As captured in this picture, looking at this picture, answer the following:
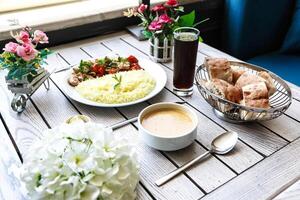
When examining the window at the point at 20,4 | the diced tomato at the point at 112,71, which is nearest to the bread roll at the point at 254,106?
the diced tomato at the point at 112,71

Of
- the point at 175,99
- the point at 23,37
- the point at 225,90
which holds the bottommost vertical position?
the point at 175,99

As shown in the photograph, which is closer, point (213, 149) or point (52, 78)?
point (213, 149)

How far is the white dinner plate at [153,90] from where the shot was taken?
0.94 meters

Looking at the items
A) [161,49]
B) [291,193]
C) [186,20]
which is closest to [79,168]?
[291,193]

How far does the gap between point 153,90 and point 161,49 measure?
256 mm

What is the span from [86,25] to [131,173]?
1071 mm

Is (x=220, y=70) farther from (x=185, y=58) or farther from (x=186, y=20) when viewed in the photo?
(x=186, y=20)

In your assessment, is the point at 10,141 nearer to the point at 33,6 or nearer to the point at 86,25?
the point at 86,25

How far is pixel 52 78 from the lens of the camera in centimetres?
112

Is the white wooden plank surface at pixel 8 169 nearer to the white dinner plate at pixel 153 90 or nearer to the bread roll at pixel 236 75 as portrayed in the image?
the white dinner plate at pixel 153 90

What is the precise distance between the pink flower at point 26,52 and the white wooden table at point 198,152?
151 millimetres

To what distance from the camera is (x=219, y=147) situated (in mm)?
792

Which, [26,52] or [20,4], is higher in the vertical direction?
[26,52]

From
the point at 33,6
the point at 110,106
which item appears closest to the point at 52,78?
the point at 110,106
